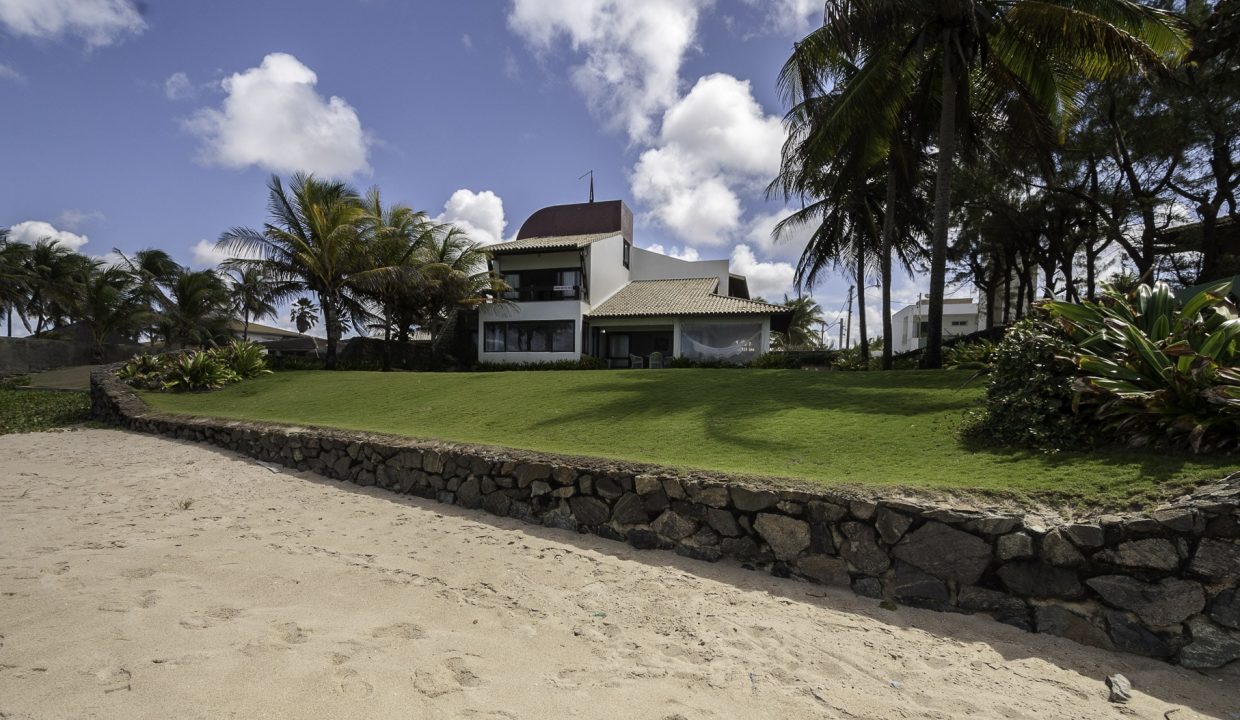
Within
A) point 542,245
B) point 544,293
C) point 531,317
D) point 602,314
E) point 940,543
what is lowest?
point 940,543

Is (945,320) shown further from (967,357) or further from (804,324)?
(967,357)

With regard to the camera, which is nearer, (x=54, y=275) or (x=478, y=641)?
(x=478, y=641)

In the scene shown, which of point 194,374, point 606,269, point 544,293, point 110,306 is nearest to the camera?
point 194,374

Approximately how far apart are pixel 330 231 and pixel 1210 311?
2263cm

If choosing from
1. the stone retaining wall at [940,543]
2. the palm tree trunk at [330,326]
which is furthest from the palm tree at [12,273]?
the stone retaining wall at [940,543]

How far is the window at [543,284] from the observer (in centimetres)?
2441

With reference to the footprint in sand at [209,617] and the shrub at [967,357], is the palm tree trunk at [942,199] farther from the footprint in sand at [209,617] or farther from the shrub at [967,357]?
the footprint in sand at [209,617]

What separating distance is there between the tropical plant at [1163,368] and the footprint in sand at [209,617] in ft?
21.4

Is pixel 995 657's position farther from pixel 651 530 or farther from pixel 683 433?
pixel 683 433

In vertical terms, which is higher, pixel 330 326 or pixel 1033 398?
pixel 330 326

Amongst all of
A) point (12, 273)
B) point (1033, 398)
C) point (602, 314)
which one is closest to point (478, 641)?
point (1033, 398)

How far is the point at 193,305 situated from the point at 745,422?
114 ft

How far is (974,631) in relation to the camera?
137 inches

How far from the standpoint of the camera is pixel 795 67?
11875mm
